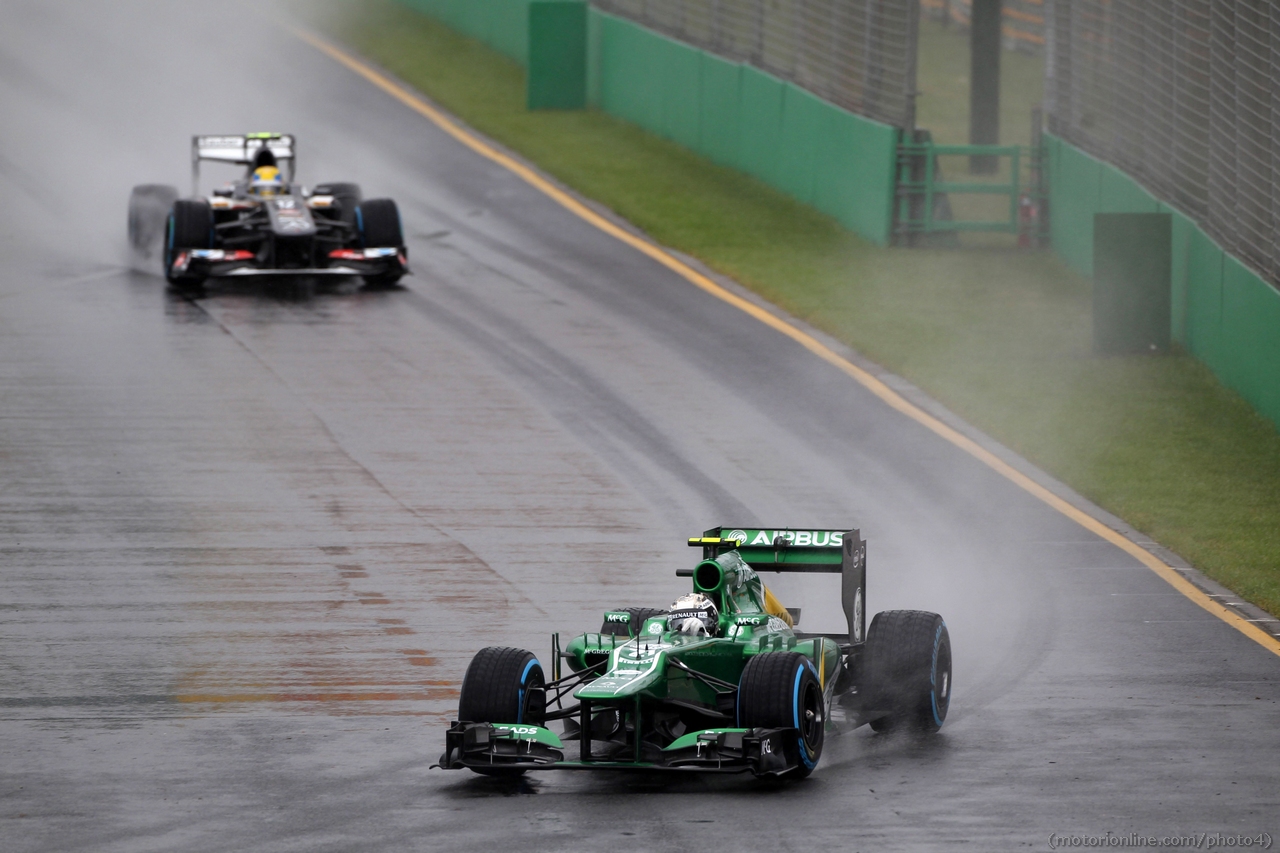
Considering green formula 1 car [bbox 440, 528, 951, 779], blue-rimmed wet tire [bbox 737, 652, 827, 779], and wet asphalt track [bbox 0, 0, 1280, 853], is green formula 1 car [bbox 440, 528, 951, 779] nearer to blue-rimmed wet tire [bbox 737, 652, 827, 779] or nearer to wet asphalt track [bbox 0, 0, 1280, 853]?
blue-rimmed wet tire [bbox 737, 652, 827, 779]

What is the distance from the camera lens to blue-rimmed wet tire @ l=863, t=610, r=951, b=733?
36.9 ft

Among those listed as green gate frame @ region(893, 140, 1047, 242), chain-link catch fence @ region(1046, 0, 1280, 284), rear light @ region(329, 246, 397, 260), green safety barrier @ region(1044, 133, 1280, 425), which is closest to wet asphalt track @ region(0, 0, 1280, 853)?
rear light @ region(329, 246, 397, 260)

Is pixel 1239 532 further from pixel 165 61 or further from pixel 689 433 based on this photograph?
pixel 165 61

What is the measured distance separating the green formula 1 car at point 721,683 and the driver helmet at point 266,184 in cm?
1538

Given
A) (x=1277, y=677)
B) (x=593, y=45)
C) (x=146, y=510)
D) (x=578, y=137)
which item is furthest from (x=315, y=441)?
(x=593, y=45)

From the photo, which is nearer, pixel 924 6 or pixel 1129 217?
pixel 1129 217

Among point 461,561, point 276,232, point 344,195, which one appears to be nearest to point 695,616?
point 461,561

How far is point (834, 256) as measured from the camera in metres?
28.5

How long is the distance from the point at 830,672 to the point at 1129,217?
1335cm

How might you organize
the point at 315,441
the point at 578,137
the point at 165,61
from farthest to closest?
the point at 165,61, the point at 578,137, the point at 315,441

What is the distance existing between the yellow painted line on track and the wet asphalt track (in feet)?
0.78

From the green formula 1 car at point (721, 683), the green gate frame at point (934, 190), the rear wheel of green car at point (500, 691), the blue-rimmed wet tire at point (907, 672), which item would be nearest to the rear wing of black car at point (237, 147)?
the green gate frame at point (934, 190)

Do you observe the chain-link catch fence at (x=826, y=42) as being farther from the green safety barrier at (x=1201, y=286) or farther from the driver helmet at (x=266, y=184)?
the driver helmet at (x=266, y=184)

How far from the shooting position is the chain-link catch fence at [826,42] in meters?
30.2
